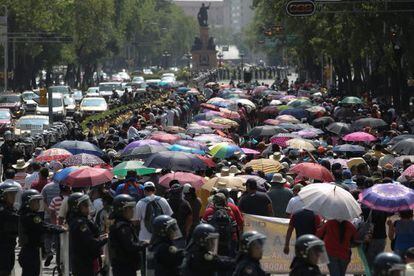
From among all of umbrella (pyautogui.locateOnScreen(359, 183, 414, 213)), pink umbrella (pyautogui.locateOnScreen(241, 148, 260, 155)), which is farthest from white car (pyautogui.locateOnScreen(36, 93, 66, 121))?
umbrella (pyautogui.locateOnScreen(359, 183, 414, 213))

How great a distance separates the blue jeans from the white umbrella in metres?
0.50

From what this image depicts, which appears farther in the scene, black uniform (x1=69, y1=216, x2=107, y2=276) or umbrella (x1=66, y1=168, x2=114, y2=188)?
umbrella (x1=66, y1=168, x2=114, y2=188)

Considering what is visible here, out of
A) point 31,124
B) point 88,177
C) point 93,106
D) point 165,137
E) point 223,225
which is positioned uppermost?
point 88,177

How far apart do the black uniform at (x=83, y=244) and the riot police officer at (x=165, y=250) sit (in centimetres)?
166

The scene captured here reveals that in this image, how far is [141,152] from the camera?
2544 centimetres

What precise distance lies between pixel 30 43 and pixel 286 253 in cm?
6788

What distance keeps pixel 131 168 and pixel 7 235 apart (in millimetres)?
6252

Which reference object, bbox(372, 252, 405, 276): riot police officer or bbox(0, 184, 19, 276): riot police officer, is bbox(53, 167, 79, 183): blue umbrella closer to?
bbox(0, 184, 19, 276): riot police officer

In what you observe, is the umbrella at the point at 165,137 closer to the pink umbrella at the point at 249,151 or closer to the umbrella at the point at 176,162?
the pink umbrella at the point at 249,151

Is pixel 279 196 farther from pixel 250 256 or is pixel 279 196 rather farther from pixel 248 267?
pixel 248 267

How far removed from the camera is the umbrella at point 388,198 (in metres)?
16.1

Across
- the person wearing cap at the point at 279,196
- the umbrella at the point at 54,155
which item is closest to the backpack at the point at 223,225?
the person wearing cap at the point at 279,196

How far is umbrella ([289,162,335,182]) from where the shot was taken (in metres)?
20.6

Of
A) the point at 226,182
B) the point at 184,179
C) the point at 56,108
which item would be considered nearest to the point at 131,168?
the point at 184,179
